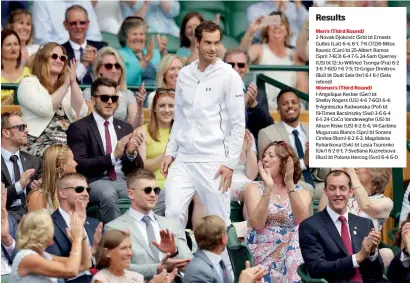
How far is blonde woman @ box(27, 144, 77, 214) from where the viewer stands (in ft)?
40.4

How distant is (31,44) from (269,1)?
303 centimetres

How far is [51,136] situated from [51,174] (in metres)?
1.24

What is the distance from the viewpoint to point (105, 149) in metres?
13.3

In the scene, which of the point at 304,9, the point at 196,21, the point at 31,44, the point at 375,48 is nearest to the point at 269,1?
the point at 304,9

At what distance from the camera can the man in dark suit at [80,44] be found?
15055mm

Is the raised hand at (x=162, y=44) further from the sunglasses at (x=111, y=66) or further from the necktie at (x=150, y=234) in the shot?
the necktie at (x=150, y=234)

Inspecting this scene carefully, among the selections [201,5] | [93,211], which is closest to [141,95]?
[93,211]

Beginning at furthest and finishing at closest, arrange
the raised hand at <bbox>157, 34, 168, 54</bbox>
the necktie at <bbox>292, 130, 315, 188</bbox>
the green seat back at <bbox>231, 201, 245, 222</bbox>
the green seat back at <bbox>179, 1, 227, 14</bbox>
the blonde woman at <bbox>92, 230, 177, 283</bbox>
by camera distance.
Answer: the green seat back at <bbox>179, 1, 227, 14</bbox>, the raised hand at <bbox>157, 34, 168, 54</bbox>, the necktie at <bbox>292, 130, 315, 188</bbox>, the green seat back at <bbox>231, 201, 245, 222</bbox>, the blonde woman at <bbox>92, 230, 177, 283</bbox>

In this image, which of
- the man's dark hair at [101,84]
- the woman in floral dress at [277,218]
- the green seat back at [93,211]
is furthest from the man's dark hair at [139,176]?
the man's dark hair at [101,84]

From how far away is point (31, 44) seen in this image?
1546 centimetres

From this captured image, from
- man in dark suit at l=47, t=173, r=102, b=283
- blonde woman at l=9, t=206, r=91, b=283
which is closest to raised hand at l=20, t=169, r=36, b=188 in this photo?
man in dark suit at l=47, t=173, r=102, b=283

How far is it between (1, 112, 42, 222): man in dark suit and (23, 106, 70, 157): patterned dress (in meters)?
0.49

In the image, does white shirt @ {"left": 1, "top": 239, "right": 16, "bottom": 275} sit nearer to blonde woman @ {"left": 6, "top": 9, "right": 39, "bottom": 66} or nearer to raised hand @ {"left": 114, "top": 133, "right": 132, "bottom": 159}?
raised hand @ {"left": 114, "top": 133, "right": 132, "bottom": 159}

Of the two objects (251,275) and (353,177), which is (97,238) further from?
(353,177)
